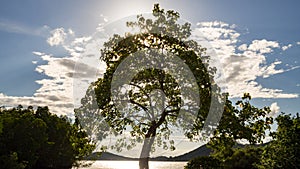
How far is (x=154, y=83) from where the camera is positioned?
23000 mm

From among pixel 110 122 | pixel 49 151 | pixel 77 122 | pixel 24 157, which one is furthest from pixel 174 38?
pixel 49 151

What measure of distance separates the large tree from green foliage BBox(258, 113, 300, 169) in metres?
12.2

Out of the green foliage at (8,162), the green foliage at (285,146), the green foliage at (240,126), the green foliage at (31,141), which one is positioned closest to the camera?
the green foliage at (240,126)

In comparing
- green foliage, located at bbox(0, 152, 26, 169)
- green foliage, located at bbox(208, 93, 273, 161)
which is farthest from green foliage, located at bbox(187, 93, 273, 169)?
green foliage, located at bbox(0, 152, 26, 169)

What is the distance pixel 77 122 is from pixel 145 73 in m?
5.39

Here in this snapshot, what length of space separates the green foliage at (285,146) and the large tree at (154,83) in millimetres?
12198

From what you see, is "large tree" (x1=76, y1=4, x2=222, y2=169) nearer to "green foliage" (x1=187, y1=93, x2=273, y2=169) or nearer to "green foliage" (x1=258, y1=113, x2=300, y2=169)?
"green foliage" (x1=187, y1=93, x2=273, y2=169)

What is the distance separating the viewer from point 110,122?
23.7 m

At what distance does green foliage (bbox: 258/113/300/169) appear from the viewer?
31906 mm

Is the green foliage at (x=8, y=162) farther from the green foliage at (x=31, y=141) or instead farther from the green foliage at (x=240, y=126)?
the green foliage at (x=240, y=126)

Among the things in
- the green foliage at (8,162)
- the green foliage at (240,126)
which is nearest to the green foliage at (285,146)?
the green foliage at (240,126)

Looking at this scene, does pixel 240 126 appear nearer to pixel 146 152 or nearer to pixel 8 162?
pixel 146 152

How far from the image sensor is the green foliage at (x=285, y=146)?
31906 millimetres

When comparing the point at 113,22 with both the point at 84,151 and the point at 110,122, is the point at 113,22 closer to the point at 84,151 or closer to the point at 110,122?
the point at 110,122
